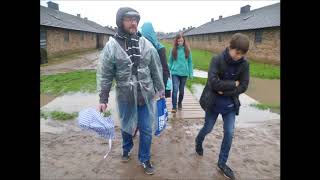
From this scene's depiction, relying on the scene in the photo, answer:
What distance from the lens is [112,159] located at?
161 inches

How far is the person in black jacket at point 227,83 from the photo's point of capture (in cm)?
331

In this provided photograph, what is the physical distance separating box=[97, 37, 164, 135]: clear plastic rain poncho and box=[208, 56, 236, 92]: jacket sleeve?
661mm

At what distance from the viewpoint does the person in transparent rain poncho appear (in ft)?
11.3

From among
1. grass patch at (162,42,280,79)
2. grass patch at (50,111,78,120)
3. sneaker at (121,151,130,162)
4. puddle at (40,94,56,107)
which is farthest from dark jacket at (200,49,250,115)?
grass patch at (162,42,280,79)

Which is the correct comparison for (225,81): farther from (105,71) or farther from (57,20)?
(57,20)

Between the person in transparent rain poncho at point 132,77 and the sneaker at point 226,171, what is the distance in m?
0.87

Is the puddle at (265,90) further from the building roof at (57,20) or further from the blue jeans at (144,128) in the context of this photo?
the building roof at (57,20)

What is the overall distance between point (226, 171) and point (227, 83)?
1.09 m

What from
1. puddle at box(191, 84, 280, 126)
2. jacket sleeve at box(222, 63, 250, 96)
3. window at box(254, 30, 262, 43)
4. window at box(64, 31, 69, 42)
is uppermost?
window at box(64, 31, 69, 42)

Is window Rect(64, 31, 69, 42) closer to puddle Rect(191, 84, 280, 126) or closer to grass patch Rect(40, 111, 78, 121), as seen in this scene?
grass patch Rect(40, 111, 78, 121)

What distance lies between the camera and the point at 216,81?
3432mm

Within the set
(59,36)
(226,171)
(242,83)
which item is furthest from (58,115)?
(59,36)
